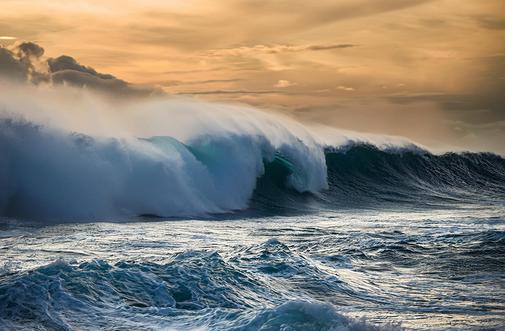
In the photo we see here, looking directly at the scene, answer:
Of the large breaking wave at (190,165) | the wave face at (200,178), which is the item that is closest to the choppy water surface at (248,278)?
the wave face at (200,178)

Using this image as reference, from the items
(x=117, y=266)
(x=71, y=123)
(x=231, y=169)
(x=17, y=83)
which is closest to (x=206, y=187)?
(x=231, y=169)

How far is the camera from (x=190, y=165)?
784 inches

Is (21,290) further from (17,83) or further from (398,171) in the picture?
(398,171)

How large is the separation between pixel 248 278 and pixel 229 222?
710 cm

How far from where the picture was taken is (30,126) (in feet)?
58.6

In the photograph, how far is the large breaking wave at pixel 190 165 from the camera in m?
16.7

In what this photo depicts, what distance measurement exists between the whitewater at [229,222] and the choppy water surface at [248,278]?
30 millimetres

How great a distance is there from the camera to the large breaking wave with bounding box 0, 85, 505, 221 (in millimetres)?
16688

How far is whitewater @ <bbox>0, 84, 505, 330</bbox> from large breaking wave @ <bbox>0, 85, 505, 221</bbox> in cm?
6

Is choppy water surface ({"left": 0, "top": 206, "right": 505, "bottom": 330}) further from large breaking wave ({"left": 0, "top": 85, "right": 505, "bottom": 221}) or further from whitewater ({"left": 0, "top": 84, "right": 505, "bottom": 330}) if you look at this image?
large breaking wave ({"left": 0, "top": 85, "right": 505, "bottom": 221})

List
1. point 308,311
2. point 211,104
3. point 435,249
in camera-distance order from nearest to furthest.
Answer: point 308,311 < point 435,249 < point 211,104

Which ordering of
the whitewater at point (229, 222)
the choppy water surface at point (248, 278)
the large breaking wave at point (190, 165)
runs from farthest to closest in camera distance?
the large breaking wave at point (190, 165) < the whitewater at point (229, 222) < the choppy water surface at point (248, 278)

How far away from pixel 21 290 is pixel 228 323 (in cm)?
226

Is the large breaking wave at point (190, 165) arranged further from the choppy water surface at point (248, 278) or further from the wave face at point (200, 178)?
the choppy water surface at point (248, 278)
